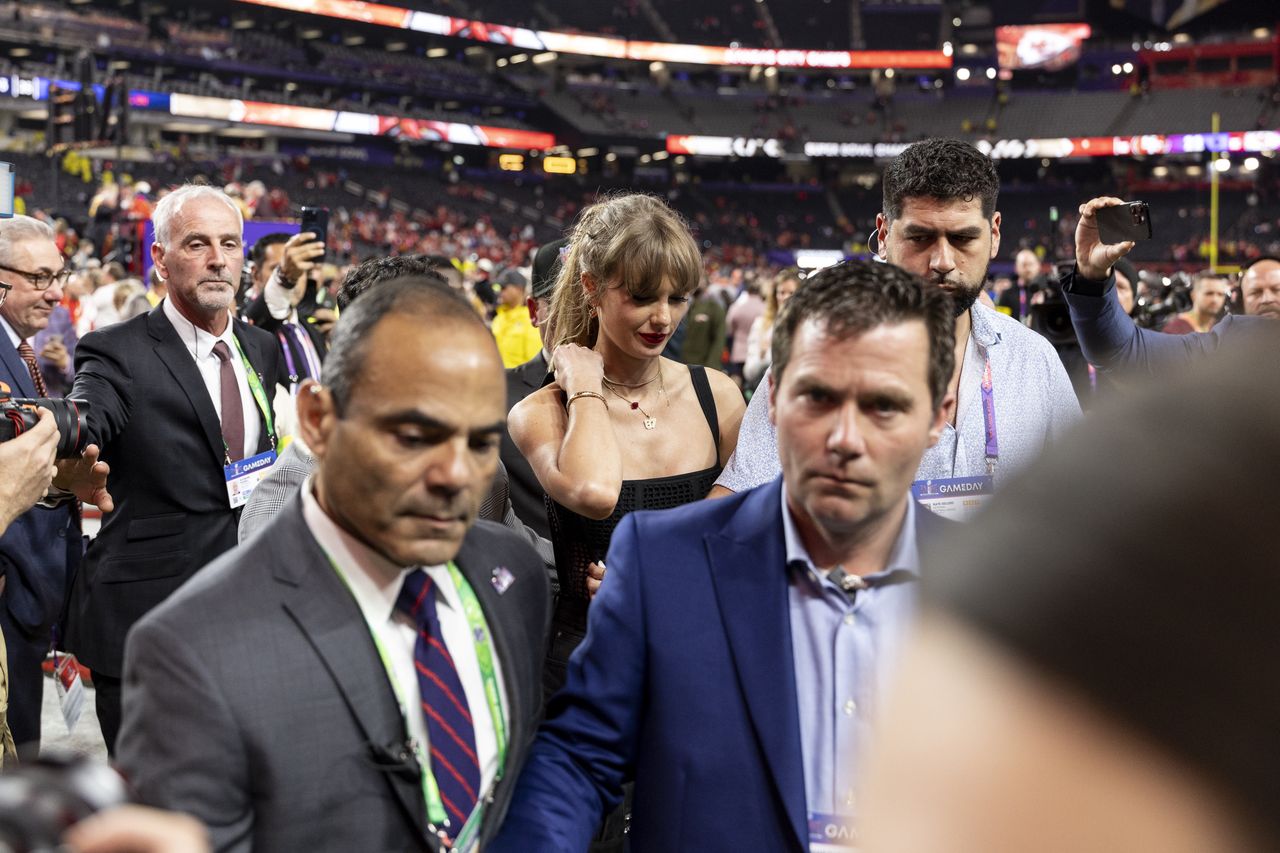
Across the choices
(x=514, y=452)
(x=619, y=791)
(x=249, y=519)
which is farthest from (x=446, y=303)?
(x=514, y=452)

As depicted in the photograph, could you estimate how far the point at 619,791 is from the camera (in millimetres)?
1899

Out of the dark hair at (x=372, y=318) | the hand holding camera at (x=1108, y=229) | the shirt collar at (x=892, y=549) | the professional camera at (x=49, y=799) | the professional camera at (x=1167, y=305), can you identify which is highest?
the professional camera at (x=1167, y=305)

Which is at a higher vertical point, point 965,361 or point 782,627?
point 965,361

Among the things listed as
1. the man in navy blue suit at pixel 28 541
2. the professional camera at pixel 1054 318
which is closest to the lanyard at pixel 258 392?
the man in navy blue suit at pixel 28 541

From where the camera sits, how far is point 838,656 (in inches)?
71.1

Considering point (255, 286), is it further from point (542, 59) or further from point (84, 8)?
point (542, 59)

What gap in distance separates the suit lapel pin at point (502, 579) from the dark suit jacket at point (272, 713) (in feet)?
0.91

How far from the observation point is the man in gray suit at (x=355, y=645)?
1.41 m

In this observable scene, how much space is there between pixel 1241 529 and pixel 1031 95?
1991 inches

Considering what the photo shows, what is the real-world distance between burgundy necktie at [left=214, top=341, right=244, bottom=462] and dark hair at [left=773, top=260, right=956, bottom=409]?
2.53 meters

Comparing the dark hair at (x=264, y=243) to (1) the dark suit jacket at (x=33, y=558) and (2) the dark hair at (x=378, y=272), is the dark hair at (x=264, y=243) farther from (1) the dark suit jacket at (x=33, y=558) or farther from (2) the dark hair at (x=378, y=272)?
(2) the dark hair at (x=378, y=272)

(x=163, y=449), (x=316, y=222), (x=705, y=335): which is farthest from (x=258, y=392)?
(x=705, y=335)

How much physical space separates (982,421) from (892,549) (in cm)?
75

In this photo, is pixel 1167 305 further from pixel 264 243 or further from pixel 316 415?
pixel 316 415
